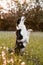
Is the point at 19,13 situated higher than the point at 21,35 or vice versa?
the point at 21,35

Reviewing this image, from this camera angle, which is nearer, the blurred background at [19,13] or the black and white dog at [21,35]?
the black and white dog at [21,35]

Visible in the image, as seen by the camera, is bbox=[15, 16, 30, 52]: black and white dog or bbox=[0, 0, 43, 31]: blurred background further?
bbox=[0, 0, 43, 31]: blurred background

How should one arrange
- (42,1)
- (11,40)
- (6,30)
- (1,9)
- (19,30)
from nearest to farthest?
1. (19,30)
2. (11,40)
3. (6,30)
4. (1,9)
5. (42,1)

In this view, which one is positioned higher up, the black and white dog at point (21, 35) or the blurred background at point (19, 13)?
the black and white dog at point (21, 35)

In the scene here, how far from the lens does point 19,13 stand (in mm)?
5816

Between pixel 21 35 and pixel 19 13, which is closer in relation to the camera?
pixel 21 35

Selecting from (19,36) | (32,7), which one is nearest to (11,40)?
(19,36)

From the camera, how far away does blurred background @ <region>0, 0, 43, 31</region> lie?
594 centimetres

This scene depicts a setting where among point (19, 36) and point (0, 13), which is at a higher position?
point (19, 36)

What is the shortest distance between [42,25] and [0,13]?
898mm

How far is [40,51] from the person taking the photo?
3789mm

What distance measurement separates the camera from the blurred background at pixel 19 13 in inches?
234

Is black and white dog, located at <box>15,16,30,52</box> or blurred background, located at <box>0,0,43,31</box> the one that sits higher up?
black and white dog, located at <box>15,16,30,52</box>

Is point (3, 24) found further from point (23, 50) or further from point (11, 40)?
point (23, 50)
